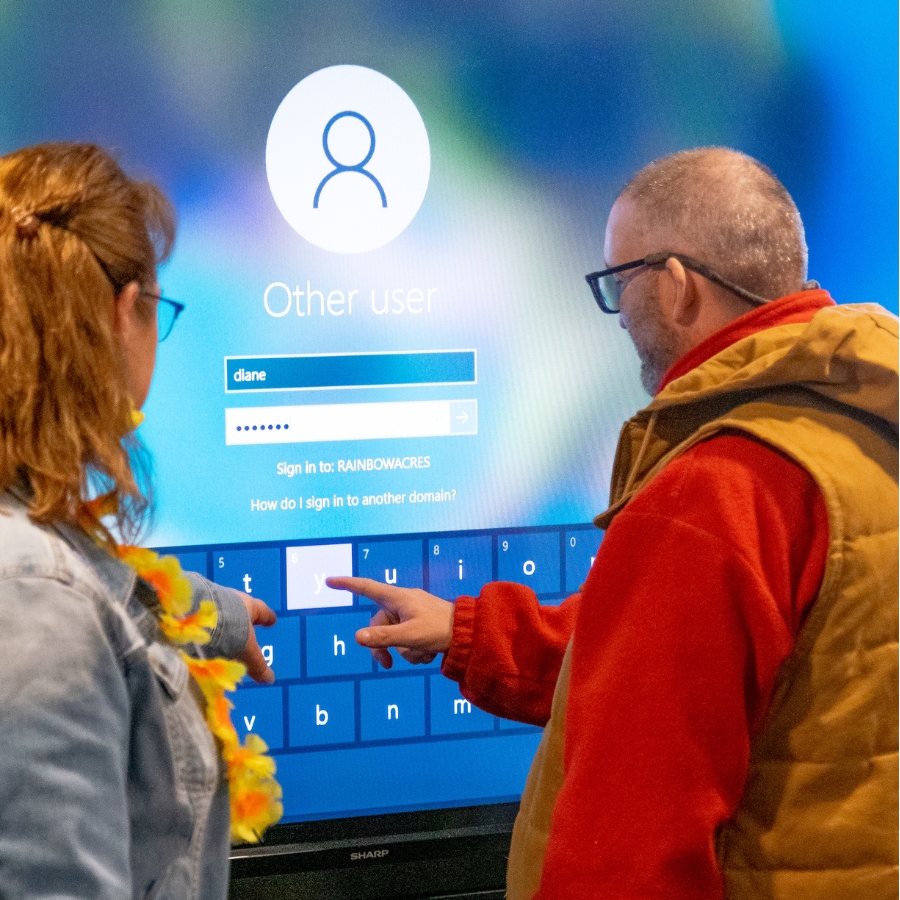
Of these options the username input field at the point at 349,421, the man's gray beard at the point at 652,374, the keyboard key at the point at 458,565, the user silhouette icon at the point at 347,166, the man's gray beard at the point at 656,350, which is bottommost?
the keyboard key at the point at 458,565

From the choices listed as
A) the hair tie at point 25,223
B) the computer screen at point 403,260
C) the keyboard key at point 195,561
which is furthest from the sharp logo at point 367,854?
the hair tie at point 25,223

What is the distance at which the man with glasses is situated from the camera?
113 centimetres

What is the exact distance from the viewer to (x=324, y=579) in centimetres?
187

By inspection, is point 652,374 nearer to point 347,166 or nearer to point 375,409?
point 375,409

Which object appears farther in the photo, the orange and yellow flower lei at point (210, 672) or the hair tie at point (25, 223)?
the orange and yellow flower lei at point (210, 672)

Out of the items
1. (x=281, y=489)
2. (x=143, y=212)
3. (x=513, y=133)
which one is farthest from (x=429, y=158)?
(x=143, y=212)

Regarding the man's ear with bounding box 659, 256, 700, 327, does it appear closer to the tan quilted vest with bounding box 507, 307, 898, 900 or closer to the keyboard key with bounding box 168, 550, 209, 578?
the tan quilted vest with bounding box 507, 307, 898, 900

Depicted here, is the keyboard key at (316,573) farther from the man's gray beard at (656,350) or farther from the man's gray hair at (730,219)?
the man's gray hair at (730,219)

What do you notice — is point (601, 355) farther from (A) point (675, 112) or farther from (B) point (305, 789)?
(B) point (305, 789)

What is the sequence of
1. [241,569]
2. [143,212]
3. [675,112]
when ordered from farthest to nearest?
[675,112] < [241,569] < [143,212]

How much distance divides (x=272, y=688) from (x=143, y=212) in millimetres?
975

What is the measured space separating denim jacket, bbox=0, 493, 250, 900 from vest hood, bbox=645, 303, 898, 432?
622 millimetres

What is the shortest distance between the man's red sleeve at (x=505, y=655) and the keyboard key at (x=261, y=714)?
322 mm

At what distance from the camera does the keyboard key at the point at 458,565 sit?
1.93 metres
